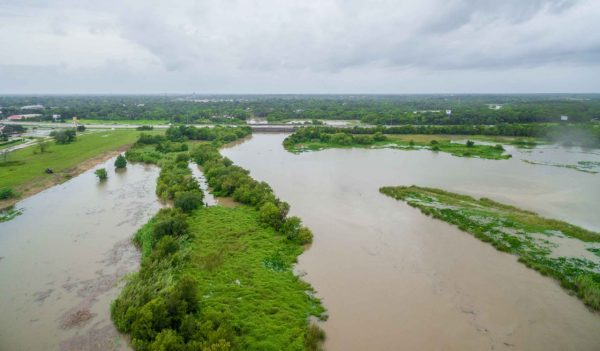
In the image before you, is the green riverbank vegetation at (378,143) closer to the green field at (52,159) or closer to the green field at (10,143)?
the green field at (52,159)

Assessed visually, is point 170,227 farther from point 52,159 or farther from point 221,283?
point 52,159

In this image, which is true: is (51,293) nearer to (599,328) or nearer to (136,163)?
(599,328)

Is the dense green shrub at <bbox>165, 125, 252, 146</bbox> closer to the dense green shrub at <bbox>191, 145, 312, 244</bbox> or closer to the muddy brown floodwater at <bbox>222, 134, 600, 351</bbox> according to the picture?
the dense green shrub at <bbox>191, 145, 312, 244</bbox>

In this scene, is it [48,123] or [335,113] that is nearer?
[48,123]

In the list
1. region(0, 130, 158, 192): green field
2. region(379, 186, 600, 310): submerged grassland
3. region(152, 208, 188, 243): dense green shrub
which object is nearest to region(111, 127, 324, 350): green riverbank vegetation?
region(152, 208, 188, 243): dense green shrub

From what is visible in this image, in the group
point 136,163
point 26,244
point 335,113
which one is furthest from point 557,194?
point 335,113

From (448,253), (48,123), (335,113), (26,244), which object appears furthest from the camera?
(335,113)

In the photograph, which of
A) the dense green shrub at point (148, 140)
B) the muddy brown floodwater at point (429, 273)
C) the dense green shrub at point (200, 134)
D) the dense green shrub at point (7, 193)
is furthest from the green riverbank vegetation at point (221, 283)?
the dense green shrub at point (200, 134)
